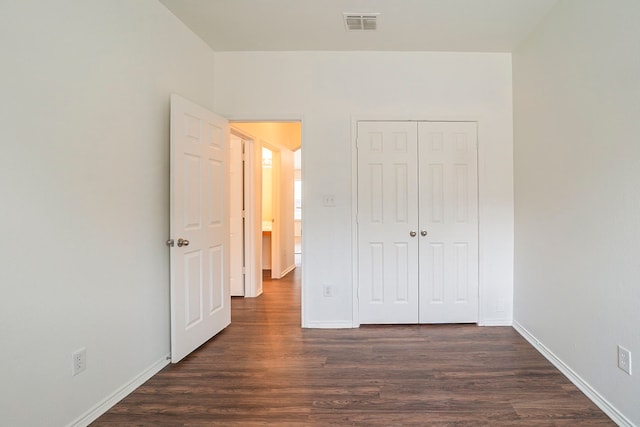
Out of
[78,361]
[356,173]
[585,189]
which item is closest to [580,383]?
[585,189]

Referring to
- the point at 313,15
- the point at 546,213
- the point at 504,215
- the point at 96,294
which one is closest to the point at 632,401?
the point at 546,213

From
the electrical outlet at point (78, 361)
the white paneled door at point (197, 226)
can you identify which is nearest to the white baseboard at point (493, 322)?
the white paneled door at point (197, 226)

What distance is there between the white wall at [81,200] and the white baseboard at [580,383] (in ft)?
9.52

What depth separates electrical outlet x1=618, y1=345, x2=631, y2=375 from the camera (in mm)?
1708

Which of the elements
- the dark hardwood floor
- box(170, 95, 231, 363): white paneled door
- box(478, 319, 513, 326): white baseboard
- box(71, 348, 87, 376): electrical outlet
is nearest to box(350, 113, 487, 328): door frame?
box(478, 319, 513, 326): white baseboard

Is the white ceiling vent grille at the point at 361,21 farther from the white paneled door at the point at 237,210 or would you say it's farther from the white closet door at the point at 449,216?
the white paneled door at the point at 237,210

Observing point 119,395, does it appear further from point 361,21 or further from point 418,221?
point 361,21

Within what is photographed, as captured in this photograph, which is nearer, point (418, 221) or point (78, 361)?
point (78, 361)

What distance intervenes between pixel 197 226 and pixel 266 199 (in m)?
3.68

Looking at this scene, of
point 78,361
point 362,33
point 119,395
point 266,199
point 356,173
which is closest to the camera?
point 78,361

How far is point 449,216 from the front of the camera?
3.11 m

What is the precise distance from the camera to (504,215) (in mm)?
3094

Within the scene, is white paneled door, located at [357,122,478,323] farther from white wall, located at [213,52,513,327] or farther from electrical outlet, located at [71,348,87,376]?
electrical outlet, located at [71,348,87,376]

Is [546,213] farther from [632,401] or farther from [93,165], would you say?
[93,165]
